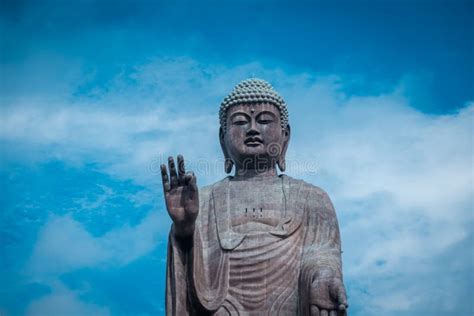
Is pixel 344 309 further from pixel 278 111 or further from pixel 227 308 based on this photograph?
pixel 278 111

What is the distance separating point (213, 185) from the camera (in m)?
16.2

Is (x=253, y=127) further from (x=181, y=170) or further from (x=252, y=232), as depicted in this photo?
(x=181, y=170)

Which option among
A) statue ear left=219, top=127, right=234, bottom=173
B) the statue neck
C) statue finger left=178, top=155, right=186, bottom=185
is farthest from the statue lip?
statue finger left=178, top=155, right=186, bottom=185

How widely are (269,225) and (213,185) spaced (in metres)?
1.55

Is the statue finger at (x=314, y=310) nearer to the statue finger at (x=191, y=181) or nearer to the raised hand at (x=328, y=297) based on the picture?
the raised hand at (x=328, y=297)

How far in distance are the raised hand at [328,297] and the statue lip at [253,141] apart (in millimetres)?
3039

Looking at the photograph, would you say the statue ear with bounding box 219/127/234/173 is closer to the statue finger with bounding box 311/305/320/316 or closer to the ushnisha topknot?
the ushnisha topknot

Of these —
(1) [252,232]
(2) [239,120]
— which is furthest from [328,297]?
(2) [239,120]

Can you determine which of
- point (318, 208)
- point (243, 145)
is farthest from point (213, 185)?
point (318, 208)

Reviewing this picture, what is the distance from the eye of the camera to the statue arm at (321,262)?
44.4ft

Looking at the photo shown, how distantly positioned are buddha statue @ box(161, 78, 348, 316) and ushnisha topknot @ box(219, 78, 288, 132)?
0.7 inches

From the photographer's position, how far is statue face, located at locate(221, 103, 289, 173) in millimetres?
15922

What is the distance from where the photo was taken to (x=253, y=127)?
15.9 meters

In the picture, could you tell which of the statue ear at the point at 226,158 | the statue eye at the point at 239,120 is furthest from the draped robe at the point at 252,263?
the statue eye at the point at 239,120
